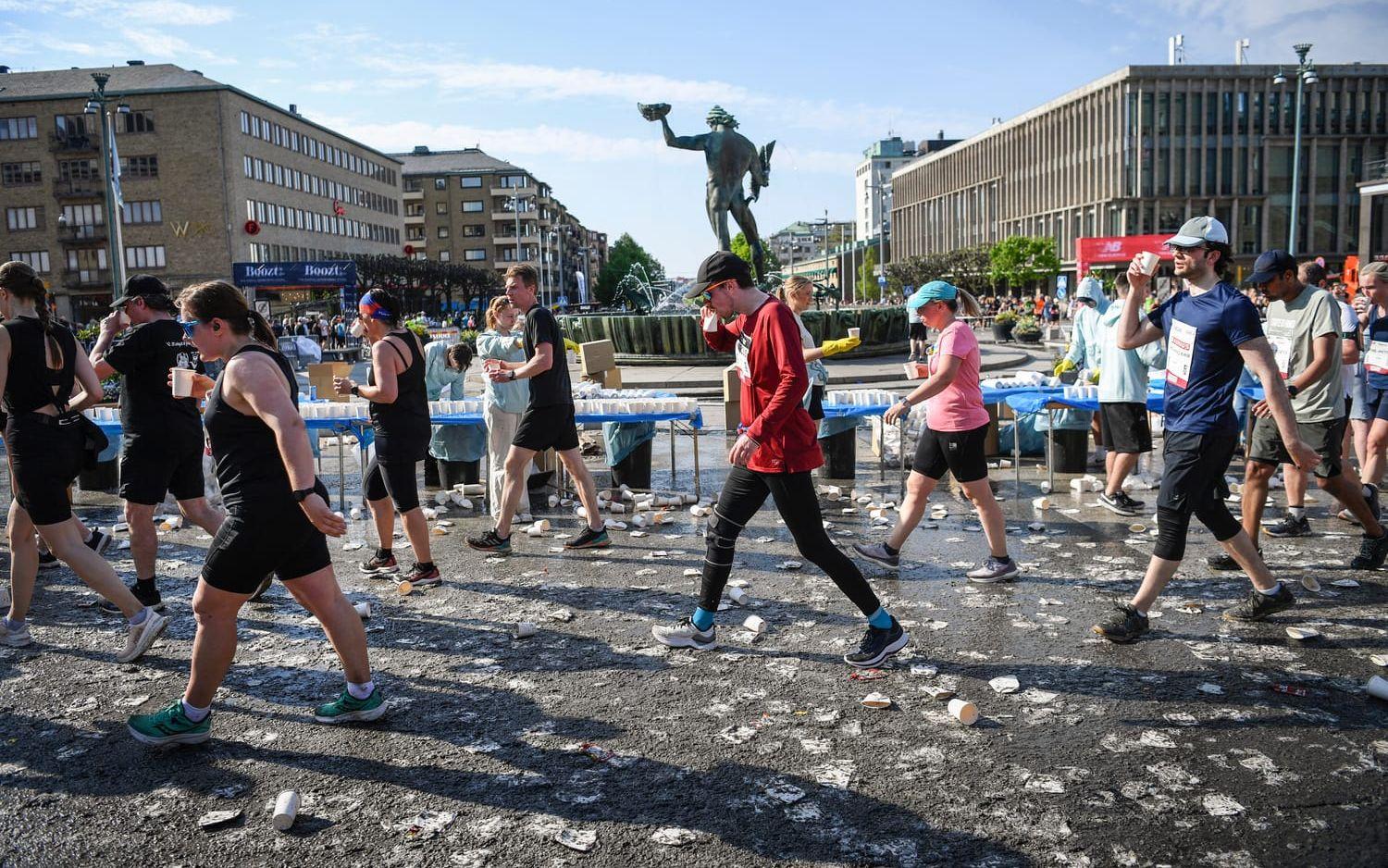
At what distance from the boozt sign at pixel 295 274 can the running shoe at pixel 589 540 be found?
5767cm

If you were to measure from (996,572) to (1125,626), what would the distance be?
1284 mm

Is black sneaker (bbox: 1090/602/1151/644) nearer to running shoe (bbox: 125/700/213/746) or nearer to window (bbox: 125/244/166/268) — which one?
running shoe (bbox: 125/700/213/746)

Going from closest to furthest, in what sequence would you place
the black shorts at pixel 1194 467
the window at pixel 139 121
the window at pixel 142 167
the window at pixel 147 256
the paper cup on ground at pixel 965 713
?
the paper cup on ground at pixel 965 713 < the black shorts at pixel 1194 467 < the window at pixel 139 121 < the window at pixel 142 167 < the window at pixel 147 256

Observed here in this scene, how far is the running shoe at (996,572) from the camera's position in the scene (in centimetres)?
664

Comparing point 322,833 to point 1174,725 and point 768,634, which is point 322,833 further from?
point 1174,725

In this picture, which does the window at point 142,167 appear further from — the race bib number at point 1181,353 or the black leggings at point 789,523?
the race bib number at point 1181,353

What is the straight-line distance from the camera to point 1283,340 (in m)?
7.10

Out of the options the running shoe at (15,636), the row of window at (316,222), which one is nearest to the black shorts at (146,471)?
the running shoe at (15,636)

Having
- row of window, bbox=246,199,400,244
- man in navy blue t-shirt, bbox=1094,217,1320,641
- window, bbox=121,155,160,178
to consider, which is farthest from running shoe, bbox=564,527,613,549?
window, bbox=121,155,160,178

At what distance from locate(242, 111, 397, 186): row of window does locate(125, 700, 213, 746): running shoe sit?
257 ft

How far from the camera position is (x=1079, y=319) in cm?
1044

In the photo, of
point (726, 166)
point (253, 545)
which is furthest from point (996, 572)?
point (726, 166)

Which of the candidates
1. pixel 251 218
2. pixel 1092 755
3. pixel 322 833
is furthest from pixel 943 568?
pixel 251 218

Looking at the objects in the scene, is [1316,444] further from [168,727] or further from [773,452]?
[168,727]
